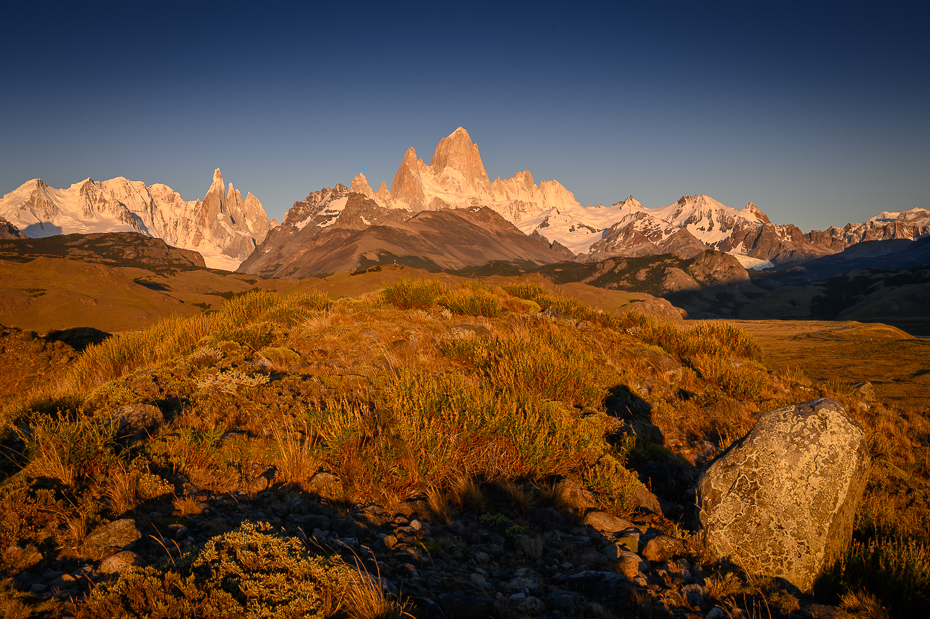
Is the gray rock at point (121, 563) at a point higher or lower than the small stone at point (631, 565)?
higher

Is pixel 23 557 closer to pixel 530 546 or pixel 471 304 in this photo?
pixel 530 546

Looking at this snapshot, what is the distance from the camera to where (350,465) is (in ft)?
15.3

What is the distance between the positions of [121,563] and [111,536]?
48cm

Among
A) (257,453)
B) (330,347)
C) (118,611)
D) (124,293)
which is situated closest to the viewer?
(118,611)

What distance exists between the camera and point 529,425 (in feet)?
17.6

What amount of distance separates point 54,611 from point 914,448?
42.1ft

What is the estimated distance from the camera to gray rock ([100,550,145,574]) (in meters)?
2.83

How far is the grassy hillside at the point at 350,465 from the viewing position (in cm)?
290

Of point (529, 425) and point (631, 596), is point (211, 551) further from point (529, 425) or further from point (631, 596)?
point (529, 425)

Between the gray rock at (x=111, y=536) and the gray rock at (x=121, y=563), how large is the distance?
0.84 feet

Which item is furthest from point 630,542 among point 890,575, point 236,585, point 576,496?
point 236,585

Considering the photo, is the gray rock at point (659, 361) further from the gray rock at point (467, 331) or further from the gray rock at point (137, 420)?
the gray rock at point (137, 420)

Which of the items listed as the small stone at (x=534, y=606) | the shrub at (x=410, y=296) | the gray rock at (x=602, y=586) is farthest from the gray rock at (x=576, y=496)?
the shrub at (x=410, y=296)

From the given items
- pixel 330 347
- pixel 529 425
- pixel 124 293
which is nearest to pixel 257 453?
pixel 529 425
